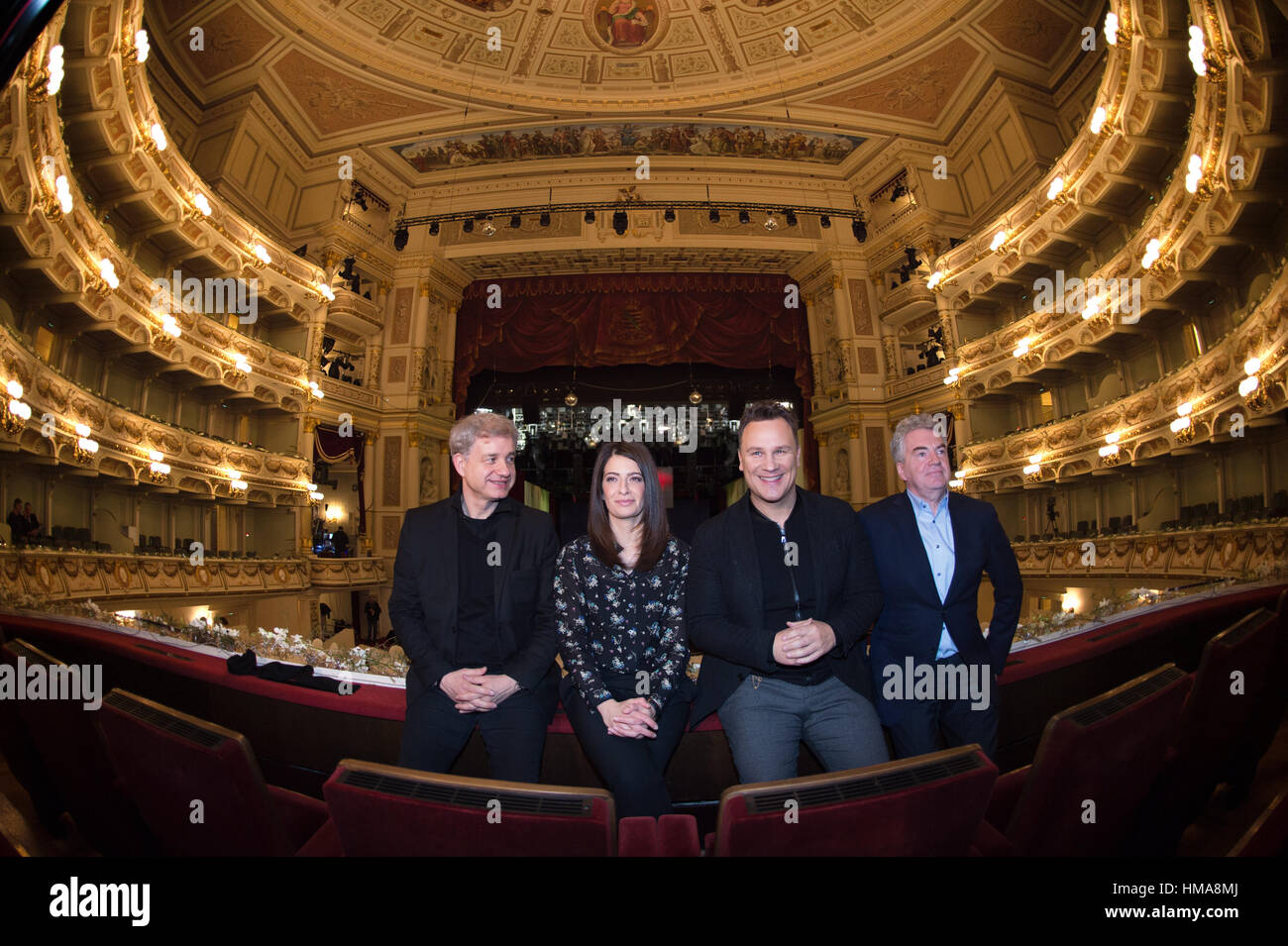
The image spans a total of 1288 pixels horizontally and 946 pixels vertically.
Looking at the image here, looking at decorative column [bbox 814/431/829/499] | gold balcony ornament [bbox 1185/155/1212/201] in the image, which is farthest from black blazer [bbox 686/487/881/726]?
decorative column [bbox 814/431/829/499]

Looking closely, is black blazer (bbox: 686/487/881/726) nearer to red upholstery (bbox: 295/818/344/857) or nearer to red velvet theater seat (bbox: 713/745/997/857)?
red velvet theater seat (bbox: 713/745/997/857)

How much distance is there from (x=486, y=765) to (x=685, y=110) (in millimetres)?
13195

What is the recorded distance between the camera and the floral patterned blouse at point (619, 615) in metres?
2.05

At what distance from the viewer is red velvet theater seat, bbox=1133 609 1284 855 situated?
1762 mm

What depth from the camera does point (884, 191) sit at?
30.3ft

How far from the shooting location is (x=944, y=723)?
2031mm

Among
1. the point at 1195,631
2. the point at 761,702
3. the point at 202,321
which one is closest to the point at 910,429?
the point at 761,702

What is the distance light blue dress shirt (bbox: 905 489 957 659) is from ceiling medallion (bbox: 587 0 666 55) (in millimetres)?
12961

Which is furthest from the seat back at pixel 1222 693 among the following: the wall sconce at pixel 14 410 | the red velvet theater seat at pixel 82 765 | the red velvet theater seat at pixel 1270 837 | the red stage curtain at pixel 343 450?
the red stage curtain at pixel 343 450

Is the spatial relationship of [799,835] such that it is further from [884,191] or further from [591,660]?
[884,191]

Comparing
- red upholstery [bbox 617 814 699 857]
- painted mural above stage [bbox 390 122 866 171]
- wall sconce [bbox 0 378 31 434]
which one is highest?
painted mural above stage [bbox 390 122 866 171]

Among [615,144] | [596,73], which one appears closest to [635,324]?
[615,144]

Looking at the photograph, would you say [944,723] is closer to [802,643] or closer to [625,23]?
[802,643]

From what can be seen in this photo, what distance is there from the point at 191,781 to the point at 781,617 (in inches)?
64.4
